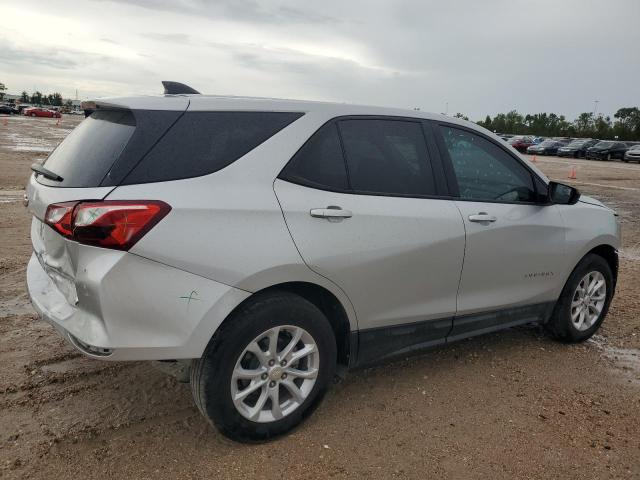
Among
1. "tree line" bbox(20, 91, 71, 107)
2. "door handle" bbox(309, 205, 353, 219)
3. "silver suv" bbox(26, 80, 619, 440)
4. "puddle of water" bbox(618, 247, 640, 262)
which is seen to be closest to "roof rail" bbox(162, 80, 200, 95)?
"silver suv" bbox(26, 80, 619, 440)

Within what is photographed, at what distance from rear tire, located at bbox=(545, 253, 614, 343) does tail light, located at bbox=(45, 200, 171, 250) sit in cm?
331

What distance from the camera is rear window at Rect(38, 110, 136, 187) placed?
262 centimetres

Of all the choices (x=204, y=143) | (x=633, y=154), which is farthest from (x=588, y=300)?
(x=633, y=154)

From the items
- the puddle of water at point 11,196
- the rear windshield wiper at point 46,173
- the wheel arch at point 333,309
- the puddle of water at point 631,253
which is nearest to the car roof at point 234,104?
the rear windshield wiper at point 46,173

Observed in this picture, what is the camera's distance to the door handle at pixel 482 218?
358cm

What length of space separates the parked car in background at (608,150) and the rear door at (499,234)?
3912 centimetres

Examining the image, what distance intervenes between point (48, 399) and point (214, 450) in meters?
1.15

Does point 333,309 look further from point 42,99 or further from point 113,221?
point 42,99

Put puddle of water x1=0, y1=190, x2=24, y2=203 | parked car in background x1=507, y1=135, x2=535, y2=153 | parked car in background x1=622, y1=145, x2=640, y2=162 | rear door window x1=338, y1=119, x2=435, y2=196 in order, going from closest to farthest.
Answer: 1. rear door window x1=338, y1=119, x2=435, y2=196
2. puddle of water x1=0, y1=190, x2=24, y2=203
3. parked car in background x1=622, y1=145, x2=640, y2=162
4. parked car in background x1=507, y1=135, x2=535, y2=153

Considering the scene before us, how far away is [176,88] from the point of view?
3.27m

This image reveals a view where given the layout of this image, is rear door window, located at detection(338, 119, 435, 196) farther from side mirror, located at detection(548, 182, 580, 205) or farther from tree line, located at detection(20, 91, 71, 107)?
tree line, located at detection(20, 91, 71, 107)

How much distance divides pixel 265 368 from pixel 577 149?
4331 centimetres

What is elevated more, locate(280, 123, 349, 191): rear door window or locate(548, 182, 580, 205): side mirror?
locate(280, 123, 349, 191): rear door window

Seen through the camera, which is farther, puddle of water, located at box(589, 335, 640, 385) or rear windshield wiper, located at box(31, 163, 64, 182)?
puddle of water, located at box(589, 335, 640, 385)
